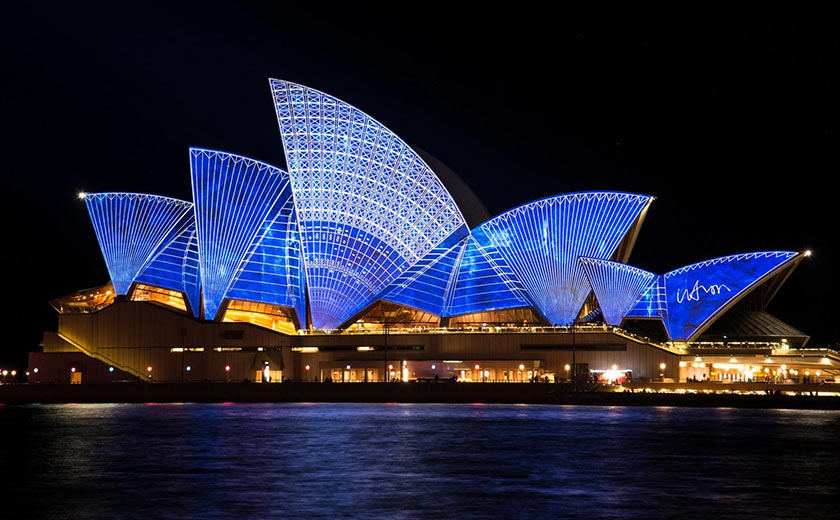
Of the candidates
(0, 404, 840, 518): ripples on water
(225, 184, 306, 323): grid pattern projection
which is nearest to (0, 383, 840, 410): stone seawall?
(225, 184, 306, 323): grid pattern projection

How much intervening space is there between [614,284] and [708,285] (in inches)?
406

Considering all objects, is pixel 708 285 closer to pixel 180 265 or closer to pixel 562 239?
pixel 562 239

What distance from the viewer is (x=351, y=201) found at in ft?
342

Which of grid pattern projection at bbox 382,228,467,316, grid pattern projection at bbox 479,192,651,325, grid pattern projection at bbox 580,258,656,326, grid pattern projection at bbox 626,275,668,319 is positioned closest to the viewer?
grid pattern projection at bbox 580,258,656,326

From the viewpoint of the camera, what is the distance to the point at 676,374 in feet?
335

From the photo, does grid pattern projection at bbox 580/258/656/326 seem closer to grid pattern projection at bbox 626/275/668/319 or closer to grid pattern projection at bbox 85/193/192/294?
grid pattern projection at bbox 626/275/668/319

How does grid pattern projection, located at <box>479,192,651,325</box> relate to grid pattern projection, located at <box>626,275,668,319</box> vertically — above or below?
above

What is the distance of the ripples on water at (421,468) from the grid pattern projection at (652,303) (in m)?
38.3

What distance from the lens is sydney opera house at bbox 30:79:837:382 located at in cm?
10188

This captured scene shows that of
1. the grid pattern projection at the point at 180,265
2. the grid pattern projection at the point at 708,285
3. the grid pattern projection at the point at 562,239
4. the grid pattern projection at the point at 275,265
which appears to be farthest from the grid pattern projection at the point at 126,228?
the grid pattern projection at the point at 708,285

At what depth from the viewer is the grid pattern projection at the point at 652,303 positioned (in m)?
105

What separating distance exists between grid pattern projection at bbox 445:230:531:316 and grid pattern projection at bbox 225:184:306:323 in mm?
16966
